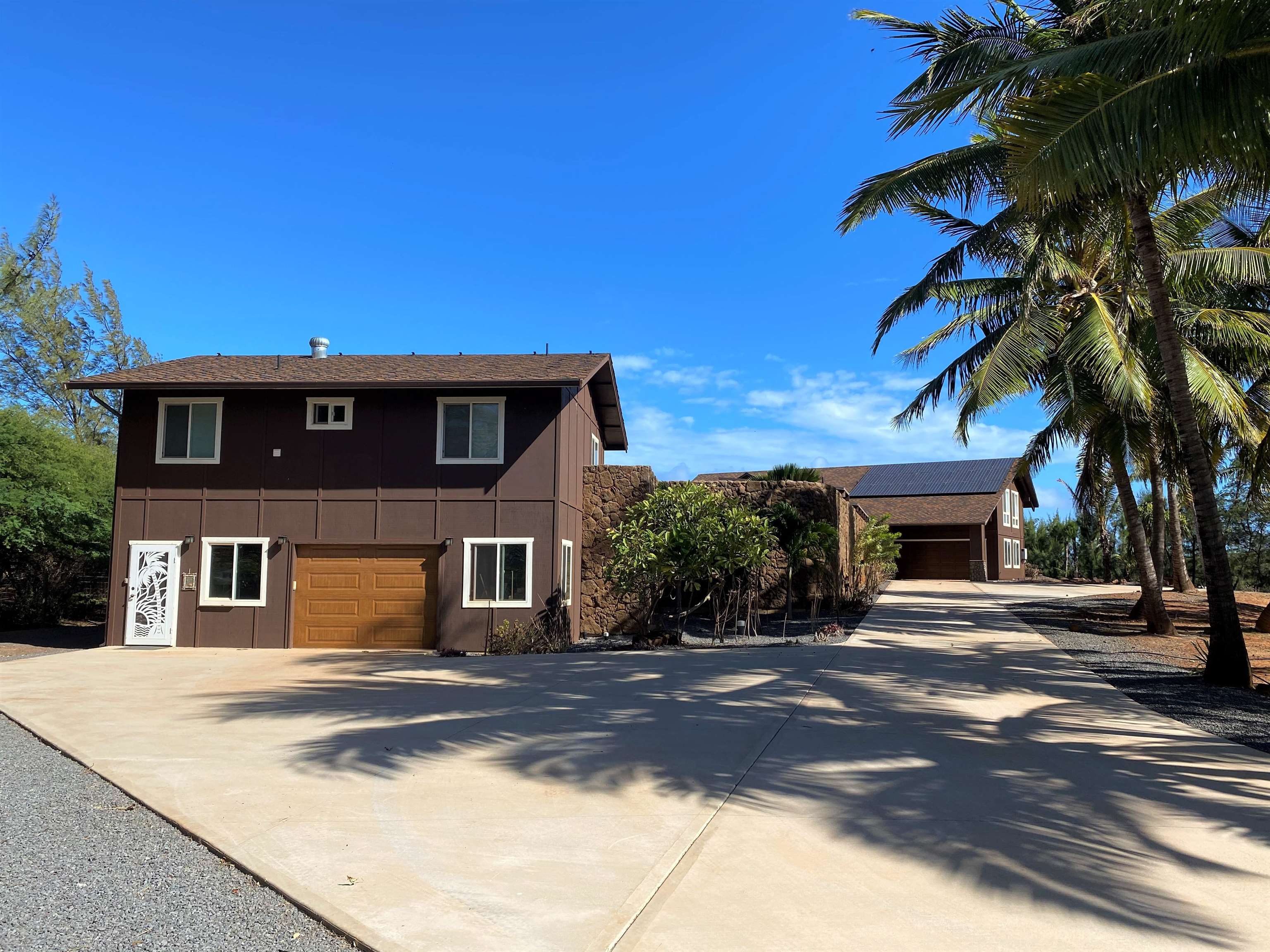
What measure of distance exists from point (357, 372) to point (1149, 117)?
48.8 ft

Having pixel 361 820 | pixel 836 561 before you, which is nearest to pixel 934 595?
pixel 836 561

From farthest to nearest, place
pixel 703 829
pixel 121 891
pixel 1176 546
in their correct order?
1. pixel 1176 546
2. pixel 703 829
3. pixel 121 891

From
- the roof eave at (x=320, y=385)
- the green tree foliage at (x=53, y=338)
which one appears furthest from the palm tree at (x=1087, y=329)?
the green tree foliage at (x=53, y=338)

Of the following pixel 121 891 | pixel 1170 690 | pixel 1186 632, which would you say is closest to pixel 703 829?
pixel 121 891

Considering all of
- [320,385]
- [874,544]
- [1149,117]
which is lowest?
[874,544]

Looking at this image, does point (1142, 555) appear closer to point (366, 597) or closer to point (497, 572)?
point (497, 572)

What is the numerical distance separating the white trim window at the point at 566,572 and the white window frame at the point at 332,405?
5.11 m

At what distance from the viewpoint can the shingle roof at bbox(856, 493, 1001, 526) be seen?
123 ft

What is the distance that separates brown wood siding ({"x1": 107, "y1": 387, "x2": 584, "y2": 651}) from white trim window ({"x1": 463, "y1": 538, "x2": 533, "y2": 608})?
15 cm

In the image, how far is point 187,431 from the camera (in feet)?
58.4

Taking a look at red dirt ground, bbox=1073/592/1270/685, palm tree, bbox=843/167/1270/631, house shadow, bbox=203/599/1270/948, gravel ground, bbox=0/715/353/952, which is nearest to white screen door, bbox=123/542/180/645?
house shadow, bbox=203/599/1270/948

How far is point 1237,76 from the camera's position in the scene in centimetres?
790

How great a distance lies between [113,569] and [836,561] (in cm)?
1606

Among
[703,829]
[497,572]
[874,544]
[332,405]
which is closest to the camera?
[703,829]
